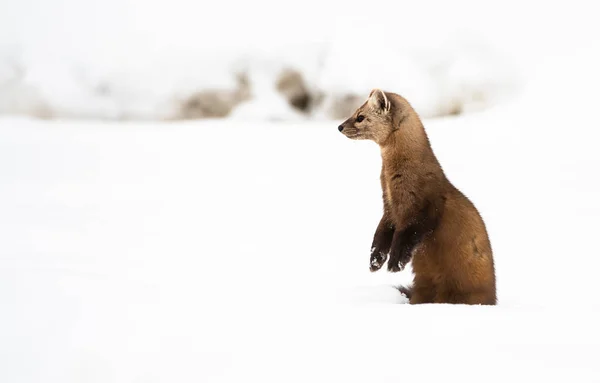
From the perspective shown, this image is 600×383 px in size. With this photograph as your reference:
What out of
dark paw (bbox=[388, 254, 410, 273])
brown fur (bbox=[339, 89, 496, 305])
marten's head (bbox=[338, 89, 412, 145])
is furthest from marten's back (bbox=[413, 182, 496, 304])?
marten's head (bbox=[338, 89, 412, 145])

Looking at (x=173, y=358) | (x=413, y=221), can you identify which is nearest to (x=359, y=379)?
(x=173, y=358)

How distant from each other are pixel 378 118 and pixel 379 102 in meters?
0.09

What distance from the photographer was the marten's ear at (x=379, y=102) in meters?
4.18

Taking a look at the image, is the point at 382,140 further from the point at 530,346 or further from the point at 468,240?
the point at 530,346

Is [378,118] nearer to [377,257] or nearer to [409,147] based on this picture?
[409,147]

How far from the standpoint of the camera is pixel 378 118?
13.7ft

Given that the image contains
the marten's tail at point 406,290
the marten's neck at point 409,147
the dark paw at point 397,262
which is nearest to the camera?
the dark paw at point 397,262

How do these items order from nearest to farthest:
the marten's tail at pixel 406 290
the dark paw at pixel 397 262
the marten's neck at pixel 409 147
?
the dark paw at pixel 397 262 < the marten's neck at pixel 409 147 < the marten's tail at pixel 406 290

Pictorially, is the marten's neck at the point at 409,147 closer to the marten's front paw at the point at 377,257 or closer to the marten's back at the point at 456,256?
the marten's back at the point at 456,256

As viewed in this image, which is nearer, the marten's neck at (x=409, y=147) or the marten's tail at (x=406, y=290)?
the marten's neck at (x=409, y=147)

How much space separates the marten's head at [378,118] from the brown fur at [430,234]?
93mm

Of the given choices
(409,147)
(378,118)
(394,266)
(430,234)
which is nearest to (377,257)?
(394,266)

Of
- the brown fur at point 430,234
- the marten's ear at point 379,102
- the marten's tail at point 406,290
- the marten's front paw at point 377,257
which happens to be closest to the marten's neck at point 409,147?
the brown fur at point 430,234

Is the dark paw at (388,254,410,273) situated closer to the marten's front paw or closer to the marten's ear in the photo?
the marten's front paw
